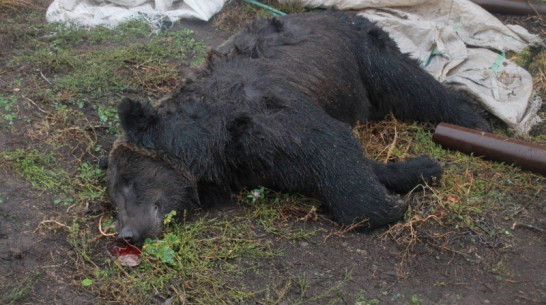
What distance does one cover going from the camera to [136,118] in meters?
4.40

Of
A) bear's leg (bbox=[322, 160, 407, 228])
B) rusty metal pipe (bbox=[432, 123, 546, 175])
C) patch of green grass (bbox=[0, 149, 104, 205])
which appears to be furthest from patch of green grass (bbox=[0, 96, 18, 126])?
rusty metal pipe (bbox=[432, 123, 546, 175])

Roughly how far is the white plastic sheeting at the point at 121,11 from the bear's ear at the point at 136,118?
3.28 meters

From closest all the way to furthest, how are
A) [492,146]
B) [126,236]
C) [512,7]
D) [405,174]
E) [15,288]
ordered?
[15,288] → [126,236] → [405,174] → [492,146] → [512,7]

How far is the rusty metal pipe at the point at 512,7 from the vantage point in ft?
26.2

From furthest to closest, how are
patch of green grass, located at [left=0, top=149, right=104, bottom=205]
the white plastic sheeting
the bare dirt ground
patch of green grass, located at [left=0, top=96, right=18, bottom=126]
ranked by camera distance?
the white plastic sheeting
patch of green grass, located at [left=0, top=96, right=18, bottom=126]
patch of green grass, located at [left=0, top=149, right=104, bottom=205]
the bare dirt ground

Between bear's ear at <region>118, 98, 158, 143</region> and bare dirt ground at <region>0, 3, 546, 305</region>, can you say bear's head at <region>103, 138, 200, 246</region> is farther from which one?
bare dirt ground at <region>0, 3, 546, 305</region>

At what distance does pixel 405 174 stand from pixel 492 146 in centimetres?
99

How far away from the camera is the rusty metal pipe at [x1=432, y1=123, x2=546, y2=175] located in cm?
494

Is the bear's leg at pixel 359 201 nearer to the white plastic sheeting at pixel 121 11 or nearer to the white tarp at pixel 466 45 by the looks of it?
the white tarp at pixel 466 45

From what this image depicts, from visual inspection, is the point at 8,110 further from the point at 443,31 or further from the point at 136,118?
the point at 443,31

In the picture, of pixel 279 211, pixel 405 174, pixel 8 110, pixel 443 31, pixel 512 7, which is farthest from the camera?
pixel 512 7

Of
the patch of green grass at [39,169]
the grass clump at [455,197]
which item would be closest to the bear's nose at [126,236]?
the patch of green grass at [39,169]

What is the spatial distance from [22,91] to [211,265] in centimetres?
327

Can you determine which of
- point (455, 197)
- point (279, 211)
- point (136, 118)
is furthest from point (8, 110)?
point (455, 197)
